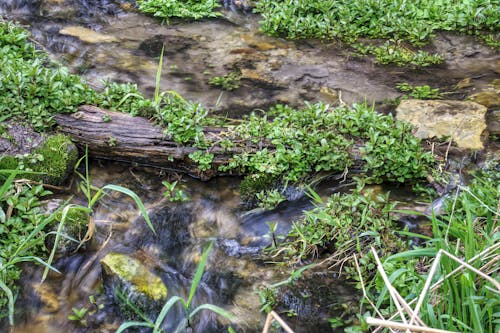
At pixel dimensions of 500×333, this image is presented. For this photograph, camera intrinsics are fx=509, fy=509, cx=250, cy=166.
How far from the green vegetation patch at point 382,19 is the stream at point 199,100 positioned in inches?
9.4

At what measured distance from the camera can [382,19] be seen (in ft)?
27.1

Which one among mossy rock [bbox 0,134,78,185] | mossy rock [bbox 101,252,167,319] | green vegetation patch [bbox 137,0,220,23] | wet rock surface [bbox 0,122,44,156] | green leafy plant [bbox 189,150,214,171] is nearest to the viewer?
mossy rock [bbox 101,252,167,319]

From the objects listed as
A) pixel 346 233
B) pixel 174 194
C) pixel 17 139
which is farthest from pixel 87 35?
pixel 346 233

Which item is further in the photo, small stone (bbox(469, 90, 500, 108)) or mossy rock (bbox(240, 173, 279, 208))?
small stone (bbox(469, 90, 500, 108))

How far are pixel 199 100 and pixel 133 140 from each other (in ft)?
5.13

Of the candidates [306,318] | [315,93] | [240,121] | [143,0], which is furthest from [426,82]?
[143,0]

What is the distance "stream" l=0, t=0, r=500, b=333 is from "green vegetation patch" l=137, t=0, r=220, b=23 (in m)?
0.19

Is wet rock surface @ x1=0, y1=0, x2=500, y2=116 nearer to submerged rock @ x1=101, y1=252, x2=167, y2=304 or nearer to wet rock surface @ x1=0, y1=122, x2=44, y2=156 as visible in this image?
wet rock surface @ x1=0, y1=122, x2=44, y2=156

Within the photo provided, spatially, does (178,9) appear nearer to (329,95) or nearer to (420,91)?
(329,95)

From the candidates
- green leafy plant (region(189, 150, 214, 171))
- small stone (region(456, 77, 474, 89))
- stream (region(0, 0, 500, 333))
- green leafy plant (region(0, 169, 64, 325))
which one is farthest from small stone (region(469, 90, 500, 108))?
green leafy plant (region(0, 169, 64, 325))

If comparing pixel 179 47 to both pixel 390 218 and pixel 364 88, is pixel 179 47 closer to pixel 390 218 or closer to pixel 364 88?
pixel 364 88

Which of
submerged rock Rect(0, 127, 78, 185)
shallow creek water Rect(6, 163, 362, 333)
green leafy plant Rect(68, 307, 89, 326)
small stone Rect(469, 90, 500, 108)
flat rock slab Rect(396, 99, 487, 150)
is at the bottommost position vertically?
green leafy plant Rect(68, 307, 89, 326)

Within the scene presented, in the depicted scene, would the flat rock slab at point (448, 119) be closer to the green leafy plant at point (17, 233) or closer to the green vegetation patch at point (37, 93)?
the green vegetation patch at point (37, 93)

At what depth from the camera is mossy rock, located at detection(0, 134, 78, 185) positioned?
505 cm
